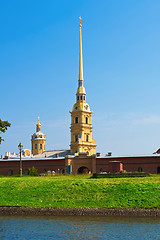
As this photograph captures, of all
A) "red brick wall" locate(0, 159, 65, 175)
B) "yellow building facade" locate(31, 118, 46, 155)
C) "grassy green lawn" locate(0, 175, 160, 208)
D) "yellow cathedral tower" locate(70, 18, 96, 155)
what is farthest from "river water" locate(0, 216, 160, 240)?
"yellow building facade" locate(31, 118, 46, 155)

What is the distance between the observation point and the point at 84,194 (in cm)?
3534

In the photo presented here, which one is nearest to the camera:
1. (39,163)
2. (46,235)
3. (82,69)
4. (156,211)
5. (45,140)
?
(46,235)

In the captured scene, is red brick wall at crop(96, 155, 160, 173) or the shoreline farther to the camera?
red brick wall at crop(96, 155, 160, 173)

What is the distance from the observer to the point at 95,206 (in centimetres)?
3225

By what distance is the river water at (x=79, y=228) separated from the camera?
22406 mm

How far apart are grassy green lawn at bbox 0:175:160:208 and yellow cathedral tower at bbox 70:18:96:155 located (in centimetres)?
4902

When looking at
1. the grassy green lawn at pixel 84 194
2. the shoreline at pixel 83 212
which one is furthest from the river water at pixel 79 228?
the grassy green lawn at pixel 84 194

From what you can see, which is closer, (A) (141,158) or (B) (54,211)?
(B) (54,211)

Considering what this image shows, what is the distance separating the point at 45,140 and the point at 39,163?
41.9 m

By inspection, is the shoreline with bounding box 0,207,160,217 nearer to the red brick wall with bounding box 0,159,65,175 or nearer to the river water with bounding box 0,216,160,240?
the river water with bounding box 0,216,160,240

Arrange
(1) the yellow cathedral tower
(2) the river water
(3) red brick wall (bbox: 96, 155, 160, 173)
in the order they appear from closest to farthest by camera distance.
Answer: (2) the river water
(3) red brick wall (bbox: 96, 155, 160, 173)
(1) the yellow cathedral tower

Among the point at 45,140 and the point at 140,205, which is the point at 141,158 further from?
the point at 45,140

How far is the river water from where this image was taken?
22406mm

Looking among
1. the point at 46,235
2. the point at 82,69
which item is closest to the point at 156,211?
the point at 46,235
